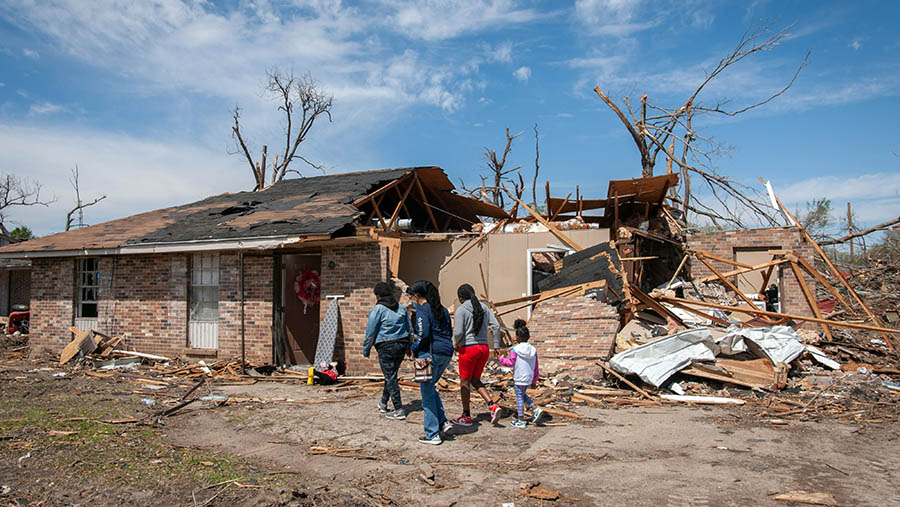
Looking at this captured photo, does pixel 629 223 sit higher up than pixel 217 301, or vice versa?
pixel 629 223

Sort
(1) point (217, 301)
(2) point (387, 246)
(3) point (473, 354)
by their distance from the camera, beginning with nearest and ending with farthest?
(3) point (473, 354) < (2) point (387, 246) < (1) point (217, 301)

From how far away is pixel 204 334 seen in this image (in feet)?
37.6

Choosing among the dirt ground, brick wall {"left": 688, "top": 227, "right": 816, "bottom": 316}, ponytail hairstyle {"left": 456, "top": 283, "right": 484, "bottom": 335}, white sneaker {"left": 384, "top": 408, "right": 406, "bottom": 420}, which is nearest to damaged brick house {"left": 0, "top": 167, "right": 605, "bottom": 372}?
the dirt ground

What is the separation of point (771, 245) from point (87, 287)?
17183mm

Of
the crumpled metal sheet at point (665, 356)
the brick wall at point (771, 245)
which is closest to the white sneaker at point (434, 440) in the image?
the crumpled metal sheet at point (665, 356)

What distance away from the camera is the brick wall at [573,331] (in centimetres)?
899

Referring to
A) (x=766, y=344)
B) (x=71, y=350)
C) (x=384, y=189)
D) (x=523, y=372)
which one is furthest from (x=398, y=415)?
(x=71, y=350)

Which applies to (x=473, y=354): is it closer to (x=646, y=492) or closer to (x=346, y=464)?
(x=346, y=464)

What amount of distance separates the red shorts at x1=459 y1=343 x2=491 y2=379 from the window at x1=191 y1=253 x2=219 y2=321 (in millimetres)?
7077

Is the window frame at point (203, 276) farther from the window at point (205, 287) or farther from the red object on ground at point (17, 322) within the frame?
the red object on ground at point (17, 322)

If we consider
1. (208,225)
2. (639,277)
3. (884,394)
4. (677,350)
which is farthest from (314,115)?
(884,394)

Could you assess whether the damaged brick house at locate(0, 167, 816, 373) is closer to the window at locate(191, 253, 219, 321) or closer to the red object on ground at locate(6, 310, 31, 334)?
the window at locate(191, 253, 219, 321)

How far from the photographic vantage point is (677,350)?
844 cm

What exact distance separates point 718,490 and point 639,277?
10.4 metres
